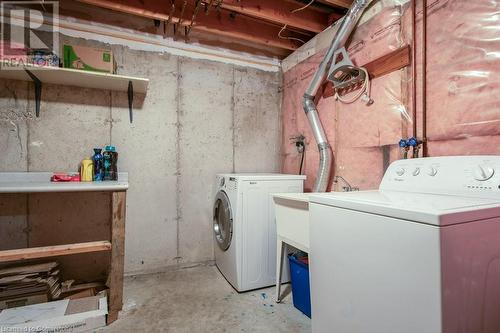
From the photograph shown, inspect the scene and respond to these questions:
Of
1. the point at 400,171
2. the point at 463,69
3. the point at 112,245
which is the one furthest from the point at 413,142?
the point at 112,245

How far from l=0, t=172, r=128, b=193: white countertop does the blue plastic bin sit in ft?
4.32

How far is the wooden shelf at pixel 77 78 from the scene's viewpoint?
1843mm

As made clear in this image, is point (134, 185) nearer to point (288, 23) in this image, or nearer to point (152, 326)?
point (152, 326)

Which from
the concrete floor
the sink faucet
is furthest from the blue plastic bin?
the sink faucet

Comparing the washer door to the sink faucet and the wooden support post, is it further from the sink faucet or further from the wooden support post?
the sink faucet

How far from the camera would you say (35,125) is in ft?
6.94

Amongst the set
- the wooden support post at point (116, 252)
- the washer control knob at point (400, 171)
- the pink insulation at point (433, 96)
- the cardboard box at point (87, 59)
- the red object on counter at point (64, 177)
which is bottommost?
the wooden support post at point (116, 252)

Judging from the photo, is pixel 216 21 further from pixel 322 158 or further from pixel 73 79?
pixel 322 158

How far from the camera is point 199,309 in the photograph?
186 centimetres

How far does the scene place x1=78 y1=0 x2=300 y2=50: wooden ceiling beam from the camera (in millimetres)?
2137

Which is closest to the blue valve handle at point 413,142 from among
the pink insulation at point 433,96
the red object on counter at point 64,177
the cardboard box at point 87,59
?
the pink insulation at point 433,96

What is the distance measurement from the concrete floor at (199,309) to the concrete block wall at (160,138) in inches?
14.5

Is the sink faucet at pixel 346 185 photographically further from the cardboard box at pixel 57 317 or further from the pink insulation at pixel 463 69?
the cardboard box at pixel 57 317

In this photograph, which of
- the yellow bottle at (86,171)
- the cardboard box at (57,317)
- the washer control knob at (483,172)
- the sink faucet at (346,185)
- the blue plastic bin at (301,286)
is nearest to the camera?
the washer control knob at (483,172)
